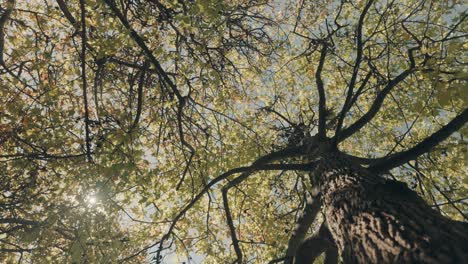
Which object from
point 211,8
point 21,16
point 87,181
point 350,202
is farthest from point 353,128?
point 21,16

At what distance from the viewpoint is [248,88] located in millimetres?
8859

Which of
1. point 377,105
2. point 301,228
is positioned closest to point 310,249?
point 301,228

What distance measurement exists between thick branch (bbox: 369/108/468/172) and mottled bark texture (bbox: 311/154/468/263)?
56 centimetres

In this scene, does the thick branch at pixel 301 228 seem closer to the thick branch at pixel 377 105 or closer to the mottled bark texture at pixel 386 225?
the thick branch at pixel 377 105

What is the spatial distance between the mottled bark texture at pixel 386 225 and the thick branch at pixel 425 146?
559 millimetres

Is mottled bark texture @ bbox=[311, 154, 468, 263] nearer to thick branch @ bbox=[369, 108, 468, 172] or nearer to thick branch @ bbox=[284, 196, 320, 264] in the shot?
thick branch @ bbox=[369, 108, 468, 172]

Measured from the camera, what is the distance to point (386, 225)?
2.33 meters

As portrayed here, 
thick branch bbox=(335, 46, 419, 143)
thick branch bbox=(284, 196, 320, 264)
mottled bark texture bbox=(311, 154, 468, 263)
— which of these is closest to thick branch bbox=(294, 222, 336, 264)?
thick branch bbox=(284, 196, 320, 264)

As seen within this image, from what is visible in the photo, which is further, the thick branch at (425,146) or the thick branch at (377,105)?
the thick branch at (377,105)

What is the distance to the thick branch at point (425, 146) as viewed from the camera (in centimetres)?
323

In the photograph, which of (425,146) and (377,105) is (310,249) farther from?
(377,105)

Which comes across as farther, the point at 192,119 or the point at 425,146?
the point at 192,119

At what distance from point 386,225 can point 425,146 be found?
1.74 m

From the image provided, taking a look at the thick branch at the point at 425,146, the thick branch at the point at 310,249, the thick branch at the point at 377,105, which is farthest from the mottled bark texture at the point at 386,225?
the thick branch at the point at 377,105
